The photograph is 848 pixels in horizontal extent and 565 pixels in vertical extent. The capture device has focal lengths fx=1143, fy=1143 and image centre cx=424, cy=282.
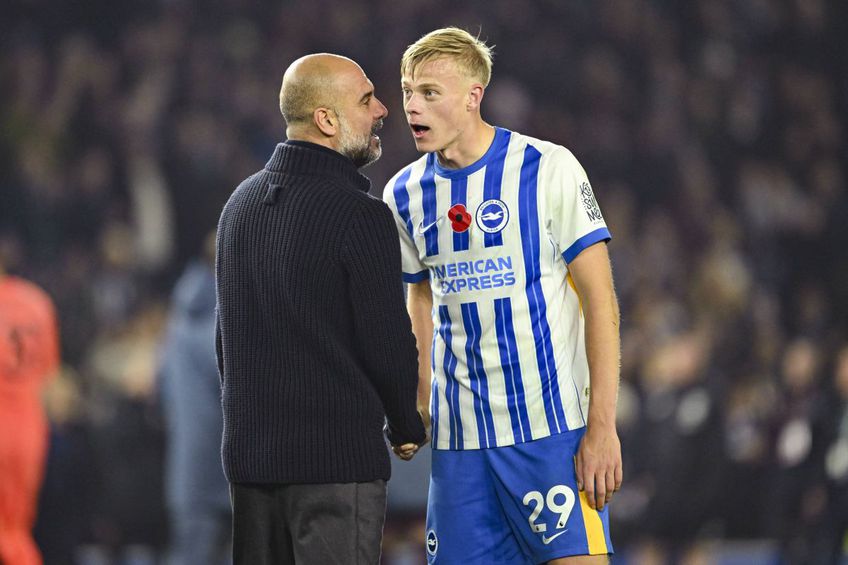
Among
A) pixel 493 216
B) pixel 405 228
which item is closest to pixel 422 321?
pixel 405 228

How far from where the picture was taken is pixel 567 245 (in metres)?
2.52

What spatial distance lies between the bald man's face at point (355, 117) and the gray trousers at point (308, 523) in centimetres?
70

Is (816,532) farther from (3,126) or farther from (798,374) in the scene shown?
(3,126)

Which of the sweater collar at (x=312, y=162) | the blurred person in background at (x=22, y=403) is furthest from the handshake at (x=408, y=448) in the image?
the blurred person in background at (x=22, y=403)

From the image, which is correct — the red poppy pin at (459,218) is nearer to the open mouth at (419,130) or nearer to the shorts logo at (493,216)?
the shorts logo at (493,216)

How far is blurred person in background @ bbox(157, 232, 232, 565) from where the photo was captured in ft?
18.2

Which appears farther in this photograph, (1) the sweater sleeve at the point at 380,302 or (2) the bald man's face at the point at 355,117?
(2) the bald man's face at the point at 355,117

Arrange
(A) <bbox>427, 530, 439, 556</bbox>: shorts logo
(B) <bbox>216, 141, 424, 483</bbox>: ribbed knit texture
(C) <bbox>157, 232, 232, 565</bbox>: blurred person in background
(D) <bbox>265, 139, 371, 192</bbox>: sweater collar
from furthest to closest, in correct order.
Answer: (C) <bbox>157, 232, 232, 565</bbox>: blurred person in background, (A) <bbox>427, 530, 439, 556</bbox>: shorts logo, (D) <bbox>265, 139, 371, 192</bbox>: sweater collar, (B) <bbox>216, 141, 424, 483</bbox>: ribbed knit texture

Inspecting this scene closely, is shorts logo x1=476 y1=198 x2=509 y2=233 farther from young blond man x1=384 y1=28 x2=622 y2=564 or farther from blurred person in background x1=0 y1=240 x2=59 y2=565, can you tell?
blurred person in background x1=0 y1=240 x2=59 y2=565

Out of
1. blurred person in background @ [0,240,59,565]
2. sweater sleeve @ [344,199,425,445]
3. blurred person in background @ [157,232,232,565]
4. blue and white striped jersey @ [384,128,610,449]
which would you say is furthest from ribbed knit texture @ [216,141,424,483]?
blurred person in background @ [0,240,59,565]

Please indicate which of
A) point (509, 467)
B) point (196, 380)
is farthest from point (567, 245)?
point (196, 380)

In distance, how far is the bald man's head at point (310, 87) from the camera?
243cm

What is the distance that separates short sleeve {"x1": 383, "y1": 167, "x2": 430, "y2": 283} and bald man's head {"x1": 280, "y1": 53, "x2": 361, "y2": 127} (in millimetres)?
356

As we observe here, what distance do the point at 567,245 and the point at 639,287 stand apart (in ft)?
12.1
